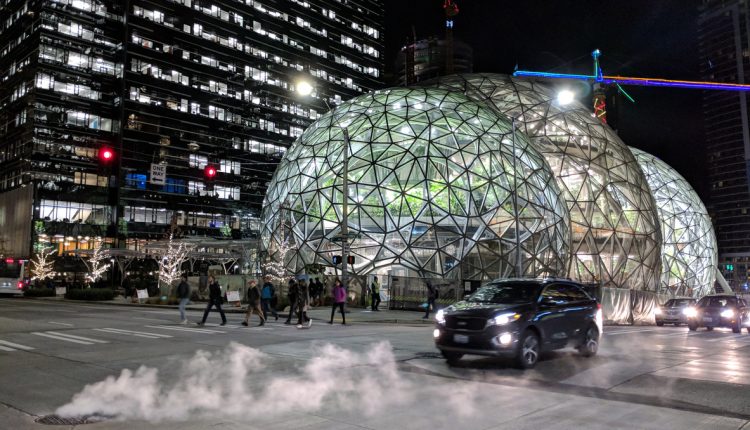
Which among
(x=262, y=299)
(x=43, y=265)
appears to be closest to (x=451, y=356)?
(x=262, y=299)

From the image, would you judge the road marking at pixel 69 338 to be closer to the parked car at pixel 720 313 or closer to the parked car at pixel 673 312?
the parked car at pixel 720 313

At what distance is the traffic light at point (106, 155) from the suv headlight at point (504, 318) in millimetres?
14586

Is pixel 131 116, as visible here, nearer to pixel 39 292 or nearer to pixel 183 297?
pixel 39 292

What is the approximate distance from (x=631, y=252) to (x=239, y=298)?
1195 inches

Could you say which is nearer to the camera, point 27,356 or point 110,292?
point 27,356

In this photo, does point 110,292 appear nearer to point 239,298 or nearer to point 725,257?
point 239,298

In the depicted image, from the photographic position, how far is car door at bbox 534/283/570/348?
11578 mm

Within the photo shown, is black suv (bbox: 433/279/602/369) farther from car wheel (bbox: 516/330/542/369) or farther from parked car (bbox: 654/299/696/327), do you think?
parked car (bbox: 654/299/696/327)

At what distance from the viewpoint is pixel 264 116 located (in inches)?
4097

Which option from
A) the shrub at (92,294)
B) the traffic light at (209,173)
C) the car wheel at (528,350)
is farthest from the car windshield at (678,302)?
the shrub at (92,294)

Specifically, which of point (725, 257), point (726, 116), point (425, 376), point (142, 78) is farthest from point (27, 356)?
point (726, 116)

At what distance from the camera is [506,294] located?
1236 cm

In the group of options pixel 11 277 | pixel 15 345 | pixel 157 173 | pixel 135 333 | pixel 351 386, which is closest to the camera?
pixel 351 386

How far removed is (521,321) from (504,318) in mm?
367
